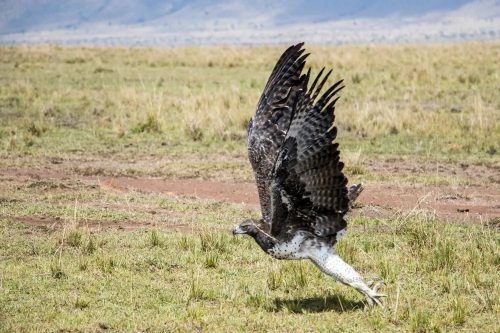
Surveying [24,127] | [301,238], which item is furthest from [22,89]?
[301,238]

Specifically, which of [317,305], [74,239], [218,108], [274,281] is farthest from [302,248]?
[218,108]

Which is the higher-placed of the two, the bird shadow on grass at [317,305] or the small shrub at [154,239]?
the small shrub at [154,239]

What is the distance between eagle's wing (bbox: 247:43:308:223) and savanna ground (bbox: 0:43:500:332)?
1271 millimetres

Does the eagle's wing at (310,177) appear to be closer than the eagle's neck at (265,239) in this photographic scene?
Yes

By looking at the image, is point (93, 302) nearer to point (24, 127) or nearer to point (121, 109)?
point (24, 127)

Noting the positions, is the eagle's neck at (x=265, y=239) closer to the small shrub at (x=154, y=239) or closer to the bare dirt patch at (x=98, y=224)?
the small shrub at (x=154, y=239)

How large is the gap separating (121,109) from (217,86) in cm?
735

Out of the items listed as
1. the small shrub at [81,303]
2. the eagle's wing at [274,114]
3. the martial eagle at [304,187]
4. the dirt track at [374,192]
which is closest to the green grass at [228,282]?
the small shrub at [81,303]

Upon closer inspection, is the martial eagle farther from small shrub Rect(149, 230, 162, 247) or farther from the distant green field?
the distant green field

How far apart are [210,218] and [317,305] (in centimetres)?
356

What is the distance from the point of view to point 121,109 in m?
21.5

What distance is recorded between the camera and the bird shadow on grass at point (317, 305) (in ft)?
23.9

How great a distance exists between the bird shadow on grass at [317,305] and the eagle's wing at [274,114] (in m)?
1.16

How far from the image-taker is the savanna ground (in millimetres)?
7227
